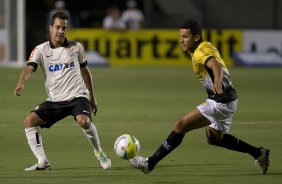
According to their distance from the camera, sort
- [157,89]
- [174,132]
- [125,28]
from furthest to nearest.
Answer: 1. [125,28]
2. [157,89]
3. [174,132]

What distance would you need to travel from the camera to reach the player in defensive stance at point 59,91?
10.1 meters

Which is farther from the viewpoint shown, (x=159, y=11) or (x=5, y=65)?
(x=159, y=11)

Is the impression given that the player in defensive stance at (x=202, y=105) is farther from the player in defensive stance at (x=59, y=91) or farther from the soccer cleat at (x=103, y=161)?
the player in defensive stance at (x=59, y=91)

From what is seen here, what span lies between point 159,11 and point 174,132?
26.7 meters

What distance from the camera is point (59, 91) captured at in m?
10.2

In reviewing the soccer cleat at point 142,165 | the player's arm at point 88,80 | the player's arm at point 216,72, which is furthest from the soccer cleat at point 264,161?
the player's arm at point 88,80

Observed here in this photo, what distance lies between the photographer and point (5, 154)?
11367mm

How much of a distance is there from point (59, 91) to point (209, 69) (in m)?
1.87

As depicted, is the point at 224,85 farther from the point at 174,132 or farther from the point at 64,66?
the point at 64,66

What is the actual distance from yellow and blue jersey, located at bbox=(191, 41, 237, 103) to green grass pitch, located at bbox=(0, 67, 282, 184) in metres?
0.89

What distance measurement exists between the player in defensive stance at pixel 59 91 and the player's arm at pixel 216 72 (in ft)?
5.42

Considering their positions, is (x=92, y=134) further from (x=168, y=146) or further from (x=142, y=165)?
(x=168, y=146)

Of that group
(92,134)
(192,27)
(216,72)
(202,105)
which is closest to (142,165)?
(92,134)

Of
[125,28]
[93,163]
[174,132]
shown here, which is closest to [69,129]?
[93,163]
